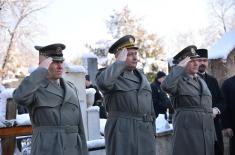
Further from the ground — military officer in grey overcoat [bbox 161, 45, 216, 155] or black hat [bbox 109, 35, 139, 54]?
black hat [bbox 109, 35, 139, 54]

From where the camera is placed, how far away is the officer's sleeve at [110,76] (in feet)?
15.6

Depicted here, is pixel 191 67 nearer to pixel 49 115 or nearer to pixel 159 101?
pixel 49 115

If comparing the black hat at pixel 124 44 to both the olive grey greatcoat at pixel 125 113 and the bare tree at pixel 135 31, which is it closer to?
the olive grey greatcoat at pixel 125 113

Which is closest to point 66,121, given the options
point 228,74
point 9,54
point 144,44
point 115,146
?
point 115,146

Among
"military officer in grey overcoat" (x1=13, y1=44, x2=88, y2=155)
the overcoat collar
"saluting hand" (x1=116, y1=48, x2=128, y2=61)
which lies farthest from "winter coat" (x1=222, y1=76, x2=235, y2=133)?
"military officer in grey overcoat" (x1=13, y1=44, x2=88, y2=155)

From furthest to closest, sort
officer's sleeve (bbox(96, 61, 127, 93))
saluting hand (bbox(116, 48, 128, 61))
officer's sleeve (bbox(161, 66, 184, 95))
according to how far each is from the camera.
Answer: officer's sleeve (bbox(161, 66, 184, 95)) < saluting hand (bbox(116, 48, 128, 61)) < officer's sleeve (bbox(96, 61, 127, 93))

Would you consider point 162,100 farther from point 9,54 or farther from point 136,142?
point 9,54

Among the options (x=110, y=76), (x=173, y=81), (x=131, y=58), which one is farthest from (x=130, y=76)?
(x=173, y=81)

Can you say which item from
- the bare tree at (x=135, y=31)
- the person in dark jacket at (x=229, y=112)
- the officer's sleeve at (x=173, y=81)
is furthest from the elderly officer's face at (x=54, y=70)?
the bare tree at (x=135, y=31)

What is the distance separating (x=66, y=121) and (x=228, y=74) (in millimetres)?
3990

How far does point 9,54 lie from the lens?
28719 millimetres

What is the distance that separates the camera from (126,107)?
489 cm

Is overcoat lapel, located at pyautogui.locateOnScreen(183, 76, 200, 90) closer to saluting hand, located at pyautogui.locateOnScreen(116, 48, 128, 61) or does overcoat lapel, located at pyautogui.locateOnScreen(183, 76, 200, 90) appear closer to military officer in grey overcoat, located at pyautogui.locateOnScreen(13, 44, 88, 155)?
saluting hand, located at pyautogui.locateOnScreen(116, 48, 128, 61)

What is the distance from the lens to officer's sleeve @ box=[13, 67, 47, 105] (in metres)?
4.04
